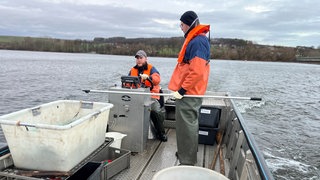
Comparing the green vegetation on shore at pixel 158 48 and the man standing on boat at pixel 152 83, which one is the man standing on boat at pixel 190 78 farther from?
the green vegetation on shore at pixel 158 48

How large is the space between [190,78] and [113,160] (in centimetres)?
129

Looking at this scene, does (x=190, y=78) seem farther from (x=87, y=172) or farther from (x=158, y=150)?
(x=158, y=150)

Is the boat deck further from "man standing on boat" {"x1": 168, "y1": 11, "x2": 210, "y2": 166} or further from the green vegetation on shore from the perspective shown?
the green vegetation on shore

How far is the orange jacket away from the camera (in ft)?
9.16

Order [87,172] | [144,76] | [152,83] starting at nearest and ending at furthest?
[87,172], [144,76], [152,83]

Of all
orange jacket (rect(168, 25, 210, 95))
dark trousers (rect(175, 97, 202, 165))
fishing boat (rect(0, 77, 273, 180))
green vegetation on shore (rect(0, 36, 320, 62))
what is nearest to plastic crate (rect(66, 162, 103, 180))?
fishing boat (rect(0, 77, 273, 180))

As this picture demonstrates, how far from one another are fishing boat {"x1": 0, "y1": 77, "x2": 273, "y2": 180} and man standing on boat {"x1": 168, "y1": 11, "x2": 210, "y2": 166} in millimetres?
182

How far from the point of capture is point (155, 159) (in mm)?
3613

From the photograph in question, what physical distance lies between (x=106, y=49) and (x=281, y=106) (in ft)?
153

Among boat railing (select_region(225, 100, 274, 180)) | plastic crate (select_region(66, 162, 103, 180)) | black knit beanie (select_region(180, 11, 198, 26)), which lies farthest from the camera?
black knit beanie (select_region(180, 11, 198, 26))

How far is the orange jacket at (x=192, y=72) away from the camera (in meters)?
2.79

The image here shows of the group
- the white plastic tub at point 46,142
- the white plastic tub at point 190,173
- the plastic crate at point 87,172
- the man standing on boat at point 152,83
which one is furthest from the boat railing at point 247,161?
the white plastic tub at point 46,142

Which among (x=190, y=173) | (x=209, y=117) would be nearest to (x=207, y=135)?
(x=209, y=117)

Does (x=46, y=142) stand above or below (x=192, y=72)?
below
